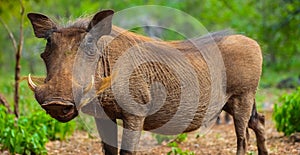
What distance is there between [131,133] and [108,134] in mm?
548

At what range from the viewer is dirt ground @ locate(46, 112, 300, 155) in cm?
700

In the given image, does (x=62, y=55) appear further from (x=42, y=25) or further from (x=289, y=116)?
(x=289, y=116)

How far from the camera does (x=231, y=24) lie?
21438mm

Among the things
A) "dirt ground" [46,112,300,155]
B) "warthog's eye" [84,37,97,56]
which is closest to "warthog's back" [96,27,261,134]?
"warthog's eye" [84,37,97,56]

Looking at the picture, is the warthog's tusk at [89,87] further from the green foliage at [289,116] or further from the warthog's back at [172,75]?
the green foliage at [289,116]

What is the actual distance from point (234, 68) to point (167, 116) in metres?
1.02

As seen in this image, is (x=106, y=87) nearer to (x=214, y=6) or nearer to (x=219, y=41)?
(x=219, y=41)

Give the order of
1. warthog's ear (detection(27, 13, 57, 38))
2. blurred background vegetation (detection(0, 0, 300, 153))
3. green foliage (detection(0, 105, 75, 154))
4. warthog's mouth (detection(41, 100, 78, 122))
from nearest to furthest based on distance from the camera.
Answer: warthog's mouth (detection(41, 100, 78, 122)) < warthog's ear (detection(27, 13, 57, 38)) < green foliage (detection(0, 105, 75, 154)) < blurred background vegetation (detection(0, 0, 300, 153))

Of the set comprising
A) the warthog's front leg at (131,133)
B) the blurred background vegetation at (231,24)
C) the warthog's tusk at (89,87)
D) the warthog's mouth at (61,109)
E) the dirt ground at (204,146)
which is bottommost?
the dirt ground at (204,146)

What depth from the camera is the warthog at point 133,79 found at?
13.7 feet

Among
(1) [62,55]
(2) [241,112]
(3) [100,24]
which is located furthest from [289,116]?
(1) [62,55]

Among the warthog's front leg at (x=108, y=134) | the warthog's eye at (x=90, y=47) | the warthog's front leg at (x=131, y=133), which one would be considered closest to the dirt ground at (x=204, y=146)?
the warthog's front leg at (x=108, y=134)

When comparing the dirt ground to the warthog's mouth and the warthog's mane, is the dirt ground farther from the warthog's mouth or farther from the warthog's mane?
the warthog's mouth

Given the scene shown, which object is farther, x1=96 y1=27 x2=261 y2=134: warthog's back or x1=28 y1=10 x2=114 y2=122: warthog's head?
x1=96 y1=27 x2=261 y2=134: warthog's back
